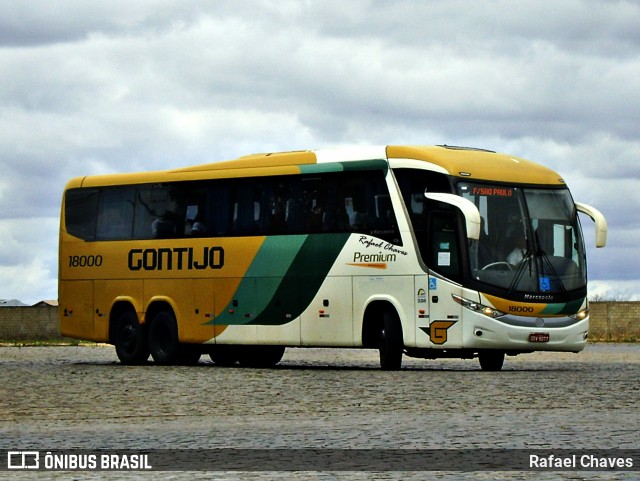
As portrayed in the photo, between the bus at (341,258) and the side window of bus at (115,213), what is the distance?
0.11 ft

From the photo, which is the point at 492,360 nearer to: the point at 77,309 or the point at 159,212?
the point at 159,212

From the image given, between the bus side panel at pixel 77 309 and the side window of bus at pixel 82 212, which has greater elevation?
the side window of bus at pixel 82 212

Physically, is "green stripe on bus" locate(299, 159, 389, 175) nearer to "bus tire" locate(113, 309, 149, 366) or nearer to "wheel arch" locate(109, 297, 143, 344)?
"bus tire" locate(113, 309, 149, 366)

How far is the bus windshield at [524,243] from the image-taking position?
82.9 ft

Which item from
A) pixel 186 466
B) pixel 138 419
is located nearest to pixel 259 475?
pixel 186 466

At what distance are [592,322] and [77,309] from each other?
30693 mm

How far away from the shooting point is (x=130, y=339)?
30.7m

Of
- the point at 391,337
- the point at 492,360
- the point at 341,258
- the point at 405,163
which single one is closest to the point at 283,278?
the point at 341,258

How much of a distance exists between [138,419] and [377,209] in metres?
10.2

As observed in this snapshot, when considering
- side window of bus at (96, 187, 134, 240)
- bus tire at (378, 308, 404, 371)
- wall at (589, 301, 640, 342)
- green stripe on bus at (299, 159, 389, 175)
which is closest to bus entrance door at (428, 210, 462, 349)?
bus tire at (378, 308, 404, 371)

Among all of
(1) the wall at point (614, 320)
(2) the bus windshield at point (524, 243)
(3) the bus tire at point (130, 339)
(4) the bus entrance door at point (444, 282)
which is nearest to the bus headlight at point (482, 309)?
(4) the bus entrance door at point (444, 282)

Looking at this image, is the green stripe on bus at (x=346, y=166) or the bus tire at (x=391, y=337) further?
the green stripe on bus at (x=346, y=166)

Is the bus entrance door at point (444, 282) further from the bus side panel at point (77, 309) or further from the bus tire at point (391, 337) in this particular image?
the bus side panel at point (77, 309)

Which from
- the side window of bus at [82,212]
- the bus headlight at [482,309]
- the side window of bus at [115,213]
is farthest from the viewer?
the side window of bus at [82,212]
